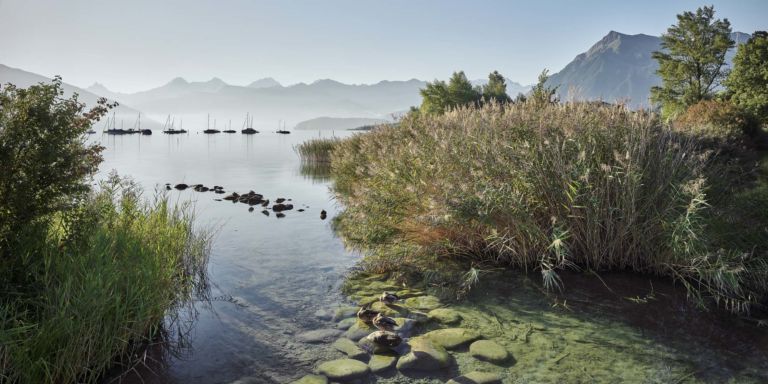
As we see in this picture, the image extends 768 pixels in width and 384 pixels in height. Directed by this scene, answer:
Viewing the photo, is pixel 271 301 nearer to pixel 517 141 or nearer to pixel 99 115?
pixel 99 115

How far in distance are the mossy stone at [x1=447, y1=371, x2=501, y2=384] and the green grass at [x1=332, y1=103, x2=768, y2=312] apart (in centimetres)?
222

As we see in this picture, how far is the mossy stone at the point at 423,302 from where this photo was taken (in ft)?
21.5

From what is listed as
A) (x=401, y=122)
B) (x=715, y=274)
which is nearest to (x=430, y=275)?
(x=715, y=274)

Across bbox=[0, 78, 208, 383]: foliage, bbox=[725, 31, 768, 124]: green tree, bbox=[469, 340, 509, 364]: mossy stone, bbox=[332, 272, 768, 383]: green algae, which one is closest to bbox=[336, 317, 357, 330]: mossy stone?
bbox=[332, 272, 768, 383]: green algae

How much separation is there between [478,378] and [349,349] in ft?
4.90

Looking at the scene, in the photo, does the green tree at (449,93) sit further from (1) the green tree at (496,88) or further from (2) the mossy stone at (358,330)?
(2) the mossy stone at (358,330)

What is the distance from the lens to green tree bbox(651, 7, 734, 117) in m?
48.9

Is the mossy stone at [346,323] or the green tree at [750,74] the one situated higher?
the green tree at [750,74]

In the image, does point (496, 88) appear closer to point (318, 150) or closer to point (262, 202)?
point (318, 150)

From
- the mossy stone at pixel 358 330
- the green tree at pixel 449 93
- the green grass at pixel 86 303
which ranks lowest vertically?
the mossy stone at pixel 358 330

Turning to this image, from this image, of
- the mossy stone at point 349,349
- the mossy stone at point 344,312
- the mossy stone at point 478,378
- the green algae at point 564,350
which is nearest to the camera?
the mossy stone at point 478,378

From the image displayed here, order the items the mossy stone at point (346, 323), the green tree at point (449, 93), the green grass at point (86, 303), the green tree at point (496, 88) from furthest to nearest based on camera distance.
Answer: the green tree at point (496, 88)
the green tree at point (449, 93)
the mossy stone at point (346, 323)
the green grass at point (86, 303)

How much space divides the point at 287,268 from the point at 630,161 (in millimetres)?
5952

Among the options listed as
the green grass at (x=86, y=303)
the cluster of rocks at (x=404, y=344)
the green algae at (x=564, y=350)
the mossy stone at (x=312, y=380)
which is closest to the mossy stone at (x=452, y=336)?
the cluster of rocks at (x=404, y=344)
